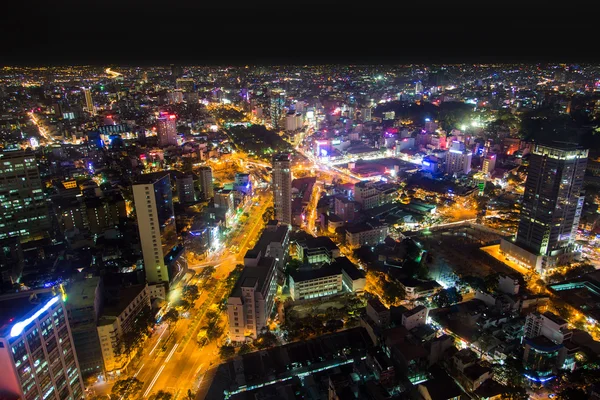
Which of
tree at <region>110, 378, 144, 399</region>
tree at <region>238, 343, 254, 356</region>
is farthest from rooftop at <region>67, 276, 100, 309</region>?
tree at <region>238, 343, 254, 356</region>

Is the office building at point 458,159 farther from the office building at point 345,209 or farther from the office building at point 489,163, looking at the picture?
the office building at point 345,209

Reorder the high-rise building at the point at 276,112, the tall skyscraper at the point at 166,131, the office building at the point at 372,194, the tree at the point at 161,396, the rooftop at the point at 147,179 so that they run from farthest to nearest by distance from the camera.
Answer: the high-rise building at the point at 276,112 → the tall skyscraper at the point at 166,131 → the office building at the point at 372,194 → the rooftop at the point at 147,179 → the tree at the point at 161,396

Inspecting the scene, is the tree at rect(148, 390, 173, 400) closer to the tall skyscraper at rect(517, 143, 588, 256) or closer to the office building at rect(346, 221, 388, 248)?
the office building at rect(346, 221, 388, 248)

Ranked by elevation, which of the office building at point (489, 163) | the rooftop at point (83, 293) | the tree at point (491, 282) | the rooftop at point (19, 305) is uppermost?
the rooftop at point (19, 305)

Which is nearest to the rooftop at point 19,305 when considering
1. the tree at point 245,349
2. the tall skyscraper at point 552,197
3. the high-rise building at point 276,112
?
the tree at point 245,349

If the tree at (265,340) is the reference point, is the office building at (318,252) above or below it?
above
